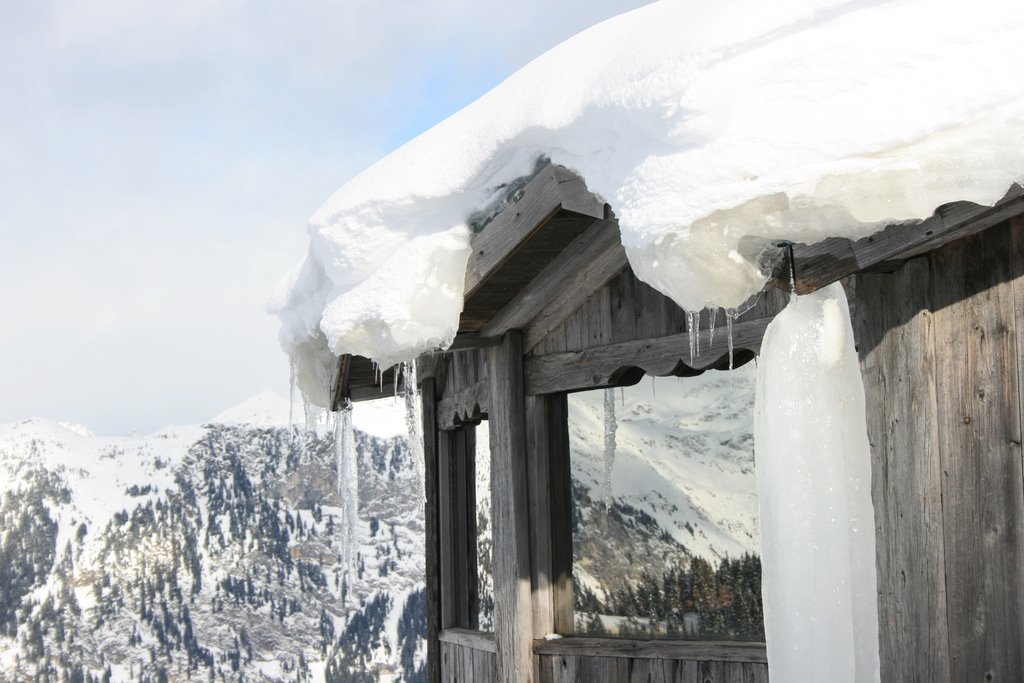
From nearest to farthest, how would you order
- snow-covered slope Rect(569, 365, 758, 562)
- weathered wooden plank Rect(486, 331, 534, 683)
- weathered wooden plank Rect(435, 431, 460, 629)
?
1. weathered wooden plank Rect(486, 331, 534, 683)
2. weathered wooden plank Rect(435, 431, 460, 629)
3. snow-covered slope Rect(569, 365, 758, 562)

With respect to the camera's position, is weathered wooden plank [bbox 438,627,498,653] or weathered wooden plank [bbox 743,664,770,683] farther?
weathered wooden plank [bbox 438,627,498,653]

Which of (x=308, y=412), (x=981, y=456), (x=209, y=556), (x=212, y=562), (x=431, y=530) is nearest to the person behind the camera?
(x=981, y=456)

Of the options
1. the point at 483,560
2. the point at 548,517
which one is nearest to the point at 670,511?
the point at 483,560

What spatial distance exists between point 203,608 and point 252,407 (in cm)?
1925

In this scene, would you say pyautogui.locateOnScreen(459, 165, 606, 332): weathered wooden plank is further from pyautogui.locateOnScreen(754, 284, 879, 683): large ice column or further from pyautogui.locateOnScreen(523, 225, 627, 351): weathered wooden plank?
pyautogui.locateOnScreen(754, 284, 879, 683): large ice column

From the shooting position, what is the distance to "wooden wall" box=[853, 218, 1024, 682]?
137 inches

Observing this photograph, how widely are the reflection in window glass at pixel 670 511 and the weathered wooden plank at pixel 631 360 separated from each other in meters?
1.70

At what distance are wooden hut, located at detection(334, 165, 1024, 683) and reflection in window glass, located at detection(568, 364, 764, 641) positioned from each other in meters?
0.85

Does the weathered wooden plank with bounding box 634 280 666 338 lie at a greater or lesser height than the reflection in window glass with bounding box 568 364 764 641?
greater

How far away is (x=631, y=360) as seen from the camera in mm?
5324

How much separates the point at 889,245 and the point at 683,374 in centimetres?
172

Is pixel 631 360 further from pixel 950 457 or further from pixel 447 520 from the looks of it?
pixel 447 520

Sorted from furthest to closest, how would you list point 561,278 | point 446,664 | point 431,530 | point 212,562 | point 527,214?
point 212,562, point 431,530, point 446,664, point 561,278, point 527,214

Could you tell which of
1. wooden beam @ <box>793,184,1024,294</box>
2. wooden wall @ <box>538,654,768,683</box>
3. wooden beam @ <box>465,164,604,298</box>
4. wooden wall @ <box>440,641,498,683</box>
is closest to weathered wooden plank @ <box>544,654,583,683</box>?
wooden wall @ <box>538,654,768,683</box>
